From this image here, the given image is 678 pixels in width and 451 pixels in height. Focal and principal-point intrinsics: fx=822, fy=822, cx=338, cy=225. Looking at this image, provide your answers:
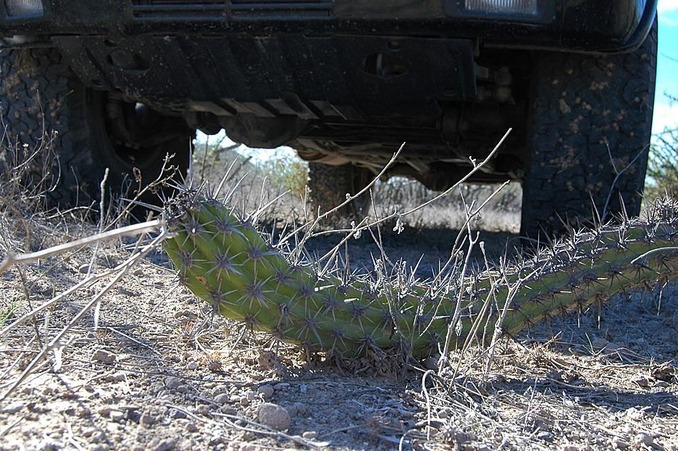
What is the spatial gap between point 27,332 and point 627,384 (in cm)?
144

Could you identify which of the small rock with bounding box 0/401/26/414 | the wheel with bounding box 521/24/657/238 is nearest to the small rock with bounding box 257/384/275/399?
the small rock with bounding box 0/401/26/414

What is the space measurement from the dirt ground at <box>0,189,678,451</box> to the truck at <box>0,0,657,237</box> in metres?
0.76

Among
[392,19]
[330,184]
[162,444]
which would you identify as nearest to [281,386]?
[162,444]

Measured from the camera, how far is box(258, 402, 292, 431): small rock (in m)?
1.46

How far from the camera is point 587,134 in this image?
3.13 metres

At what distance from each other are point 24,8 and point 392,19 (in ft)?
4.91

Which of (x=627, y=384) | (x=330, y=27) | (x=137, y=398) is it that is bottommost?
(x=627, y=384)

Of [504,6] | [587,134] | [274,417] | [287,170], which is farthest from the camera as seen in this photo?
[287,170]

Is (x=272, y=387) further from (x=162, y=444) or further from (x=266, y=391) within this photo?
(x=162, y=444)

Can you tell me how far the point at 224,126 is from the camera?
3920 mm

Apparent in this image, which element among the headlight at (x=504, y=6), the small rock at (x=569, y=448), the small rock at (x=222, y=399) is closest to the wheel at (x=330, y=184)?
the headlight at (x=504, y=6)

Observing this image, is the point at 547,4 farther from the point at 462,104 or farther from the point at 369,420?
the point at 369,420

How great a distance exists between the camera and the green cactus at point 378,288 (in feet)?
5.41

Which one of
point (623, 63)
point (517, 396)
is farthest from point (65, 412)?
point (623, 63)
